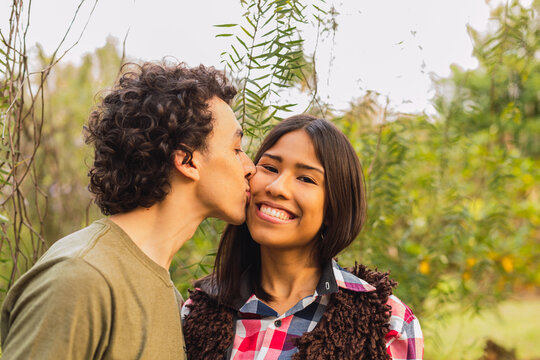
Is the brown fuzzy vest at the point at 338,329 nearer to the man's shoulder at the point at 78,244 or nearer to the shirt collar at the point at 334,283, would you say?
the shirt collar at the point at 334,283

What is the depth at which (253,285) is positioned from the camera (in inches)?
71.1

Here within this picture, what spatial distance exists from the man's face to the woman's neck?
0.20 meters

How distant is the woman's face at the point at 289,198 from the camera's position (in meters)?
1.64

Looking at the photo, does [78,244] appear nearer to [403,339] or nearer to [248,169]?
[248,169]

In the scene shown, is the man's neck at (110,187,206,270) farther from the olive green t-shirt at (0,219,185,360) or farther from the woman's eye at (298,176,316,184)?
the woman's eye at (298,176,316,184)

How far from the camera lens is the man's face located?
5.38 ft

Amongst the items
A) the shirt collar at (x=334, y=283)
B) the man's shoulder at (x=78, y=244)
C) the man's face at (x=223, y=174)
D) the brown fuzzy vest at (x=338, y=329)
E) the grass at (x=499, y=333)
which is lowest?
the grass at (x=499, y=333)

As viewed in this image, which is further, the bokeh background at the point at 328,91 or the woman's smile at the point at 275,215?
the bokeh background at the point at 328,91

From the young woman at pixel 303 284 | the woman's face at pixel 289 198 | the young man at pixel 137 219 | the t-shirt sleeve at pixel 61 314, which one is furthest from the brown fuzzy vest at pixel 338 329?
the t-shirt sleeve at pixel 61 314

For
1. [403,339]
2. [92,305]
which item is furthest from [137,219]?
[403,339]

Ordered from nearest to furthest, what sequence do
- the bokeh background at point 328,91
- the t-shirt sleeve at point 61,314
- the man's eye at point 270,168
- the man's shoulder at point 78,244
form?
1. the t-shirt sleeve at point 61,314
2. the man's shoulder at point 78,244
3. the man's eye at point 270,168
4. the bokeh background at point 328,91

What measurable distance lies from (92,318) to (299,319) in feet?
2.16

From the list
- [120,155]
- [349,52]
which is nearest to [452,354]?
[349,52]

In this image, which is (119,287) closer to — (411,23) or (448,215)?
(411,23)
